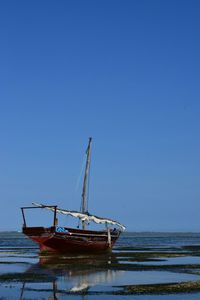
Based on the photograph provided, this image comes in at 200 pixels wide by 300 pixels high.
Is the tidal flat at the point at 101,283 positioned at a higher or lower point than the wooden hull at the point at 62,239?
lower

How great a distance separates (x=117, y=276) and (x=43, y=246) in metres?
27.8

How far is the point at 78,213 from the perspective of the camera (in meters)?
65.4

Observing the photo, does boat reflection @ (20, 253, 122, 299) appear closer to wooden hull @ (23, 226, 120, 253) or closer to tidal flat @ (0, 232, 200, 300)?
tidal flat @ (0, 232, 200, 300)

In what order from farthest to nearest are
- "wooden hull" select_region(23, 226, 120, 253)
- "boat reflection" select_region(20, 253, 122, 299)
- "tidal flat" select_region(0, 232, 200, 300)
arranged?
"wooden hull" select_region(23, 226, 120, 253)
"boat reflection" select_region(20, 253, 122, 299)
"tidal flat" select_region(0, 232, 200, 300)

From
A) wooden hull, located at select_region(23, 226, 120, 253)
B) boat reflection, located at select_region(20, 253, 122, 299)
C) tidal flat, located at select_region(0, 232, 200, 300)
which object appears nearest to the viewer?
tidal flat, located at select_region(0, 232, 200, 300)

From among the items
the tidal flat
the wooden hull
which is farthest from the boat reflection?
the wooden hull

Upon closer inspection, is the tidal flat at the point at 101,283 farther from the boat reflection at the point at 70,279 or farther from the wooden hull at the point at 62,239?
the wooden hull at the point at 62,239

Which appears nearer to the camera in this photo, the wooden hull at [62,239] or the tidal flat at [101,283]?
the tidal flat at [101,283]

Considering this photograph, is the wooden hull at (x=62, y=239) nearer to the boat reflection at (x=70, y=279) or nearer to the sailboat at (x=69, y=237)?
the sailboat at (x=69, y=237)

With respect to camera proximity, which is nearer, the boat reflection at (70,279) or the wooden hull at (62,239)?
the boat reflection at (70,279)

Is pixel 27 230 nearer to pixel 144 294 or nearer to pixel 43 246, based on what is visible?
pixel 43 246

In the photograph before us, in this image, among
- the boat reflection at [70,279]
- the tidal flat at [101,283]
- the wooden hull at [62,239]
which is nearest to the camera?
the tidal flat at [101,283]

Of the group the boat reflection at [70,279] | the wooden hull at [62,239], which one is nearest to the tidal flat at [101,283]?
the boat reflection at [70,279]

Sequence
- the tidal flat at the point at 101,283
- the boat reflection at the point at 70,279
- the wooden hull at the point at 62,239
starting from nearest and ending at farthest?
the tidal flat at the point at 101,283 < the boat reflection at the point at 70,279 < the wooden hull at the point at 62,239
